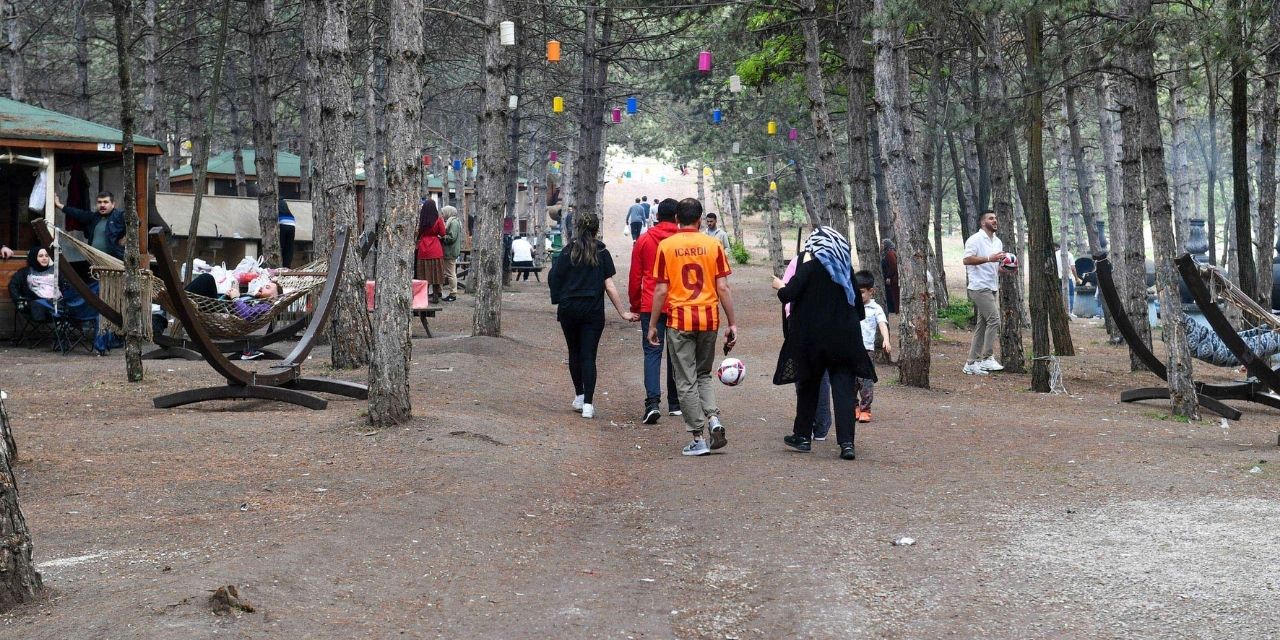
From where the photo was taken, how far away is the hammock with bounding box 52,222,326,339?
13.0m

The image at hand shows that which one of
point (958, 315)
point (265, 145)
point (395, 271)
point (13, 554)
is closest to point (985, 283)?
point (395, 271)

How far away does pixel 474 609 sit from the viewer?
5.12 m

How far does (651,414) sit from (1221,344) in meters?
5.92

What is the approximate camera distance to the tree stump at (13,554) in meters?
4.81

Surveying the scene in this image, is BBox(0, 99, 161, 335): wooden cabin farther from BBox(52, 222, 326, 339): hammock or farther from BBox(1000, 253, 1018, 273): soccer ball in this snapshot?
BBox(1000, 253, 1018, 273): soccer ball

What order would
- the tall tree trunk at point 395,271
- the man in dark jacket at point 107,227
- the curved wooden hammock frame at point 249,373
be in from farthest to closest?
the man in dark jacket at point 107,227 < the curved wooden hammock frame at point 249,373 < the tall tree trunk at point 395,271

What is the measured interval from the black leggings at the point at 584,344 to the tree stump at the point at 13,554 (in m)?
6.42

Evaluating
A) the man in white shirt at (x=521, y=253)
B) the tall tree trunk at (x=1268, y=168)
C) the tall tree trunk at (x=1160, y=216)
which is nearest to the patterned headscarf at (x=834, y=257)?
the tall tree trunk at (x=1160, y=216)

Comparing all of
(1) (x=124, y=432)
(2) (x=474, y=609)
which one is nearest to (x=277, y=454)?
(1) (x=124, y=432)

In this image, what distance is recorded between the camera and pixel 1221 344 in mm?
12797

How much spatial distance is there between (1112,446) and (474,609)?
6285 mm

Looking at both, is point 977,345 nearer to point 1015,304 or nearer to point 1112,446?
point 1015,304

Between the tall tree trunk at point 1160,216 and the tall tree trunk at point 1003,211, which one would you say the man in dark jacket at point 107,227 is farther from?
the tall tree trunk at point 1160,216

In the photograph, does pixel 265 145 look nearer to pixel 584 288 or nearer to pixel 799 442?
pixel 584 288
